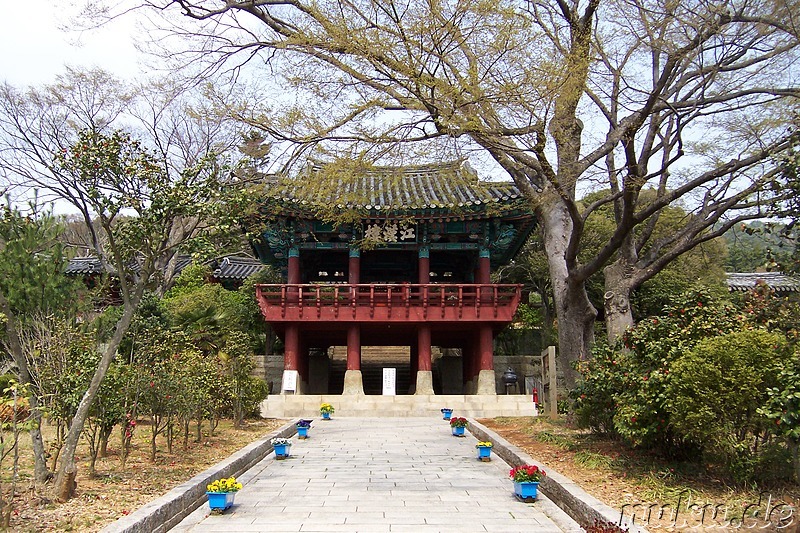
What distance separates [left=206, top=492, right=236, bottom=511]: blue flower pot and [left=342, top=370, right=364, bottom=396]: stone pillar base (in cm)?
1228

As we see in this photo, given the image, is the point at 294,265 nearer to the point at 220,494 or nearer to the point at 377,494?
the point at 377,494

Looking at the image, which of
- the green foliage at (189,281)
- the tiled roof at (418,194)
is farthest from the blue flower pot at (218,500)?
the green foliage at (189,281)

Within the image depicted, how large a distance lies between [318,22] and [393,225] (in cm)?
1129

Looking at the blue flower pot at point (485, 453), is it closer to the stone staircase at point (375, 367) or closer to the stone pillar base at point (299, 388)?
the stone pillar base at point (299, 388)

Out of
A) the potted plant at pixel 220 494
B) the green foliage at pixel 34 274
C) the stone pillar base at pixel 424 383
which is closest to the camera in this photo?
the potted plant at pixel 220 494

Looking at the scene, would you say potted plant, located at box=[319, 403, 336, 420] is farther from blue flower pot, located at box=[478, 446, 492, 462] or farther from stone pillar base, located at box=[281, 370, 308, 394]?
blue flower pot, located at box=[478, 446, 492, 462]

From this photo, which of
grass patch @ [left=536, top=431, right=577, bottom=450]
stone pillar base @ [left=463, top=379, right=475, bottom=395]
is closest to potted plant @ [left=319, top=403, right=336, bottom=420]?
stone pillar base @ [left=463, top=379, right=475, bottom=395]

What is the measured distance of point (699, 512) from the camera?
235 inches

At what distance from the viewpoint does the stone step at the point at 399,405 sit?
706 inches

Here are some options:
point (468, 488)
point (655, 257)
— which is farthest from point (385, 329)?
point (468, 488)

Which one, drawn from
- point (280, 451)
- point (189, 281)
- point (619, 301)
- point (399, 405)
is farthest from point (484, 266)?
point (280, 451)

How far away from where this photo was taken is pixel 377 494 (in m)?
7.66

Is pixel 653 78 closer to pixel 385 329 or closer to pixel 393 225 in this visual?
pixel 393 225

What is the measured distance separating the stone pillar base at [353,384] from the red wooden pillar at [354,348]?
0.78ft
